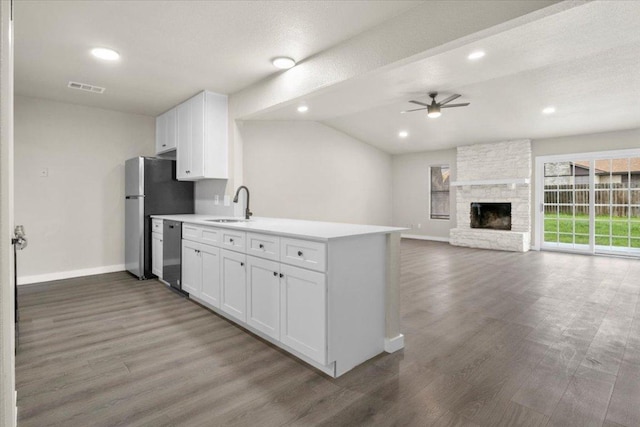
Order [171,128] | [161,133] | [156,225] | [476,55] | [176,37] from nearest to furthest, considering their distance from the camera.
Result: [176,37]
[476,55]
[156,225]
[171,128]
[161,133]

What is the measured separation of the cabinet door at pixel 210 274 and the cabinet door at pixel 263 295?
544 millimetres

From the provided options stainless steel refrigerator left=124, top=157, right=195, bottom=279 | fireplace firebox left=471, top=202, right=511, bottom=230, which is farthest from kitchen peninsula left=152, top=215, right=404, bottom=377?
fireplace firebox left=471, top=202, right=511, bottom=230

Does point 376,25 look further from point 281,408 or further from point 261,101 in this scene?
point 281,408

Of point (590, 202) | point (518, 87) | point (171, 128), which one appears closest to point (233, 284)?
point (171, 128)

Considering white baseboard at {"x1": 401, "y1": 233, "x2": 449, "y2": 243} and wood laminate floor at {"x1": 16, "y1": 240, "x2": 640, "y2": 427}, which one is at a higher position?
white baseboard at {"x1": 401, "y1": 233, "x2": 449, "y2": 243}

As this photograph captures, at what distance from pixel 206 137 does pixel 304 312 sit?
8.92 ft

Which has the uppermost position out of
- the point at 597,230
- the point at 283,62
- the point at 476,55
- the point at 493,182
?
the point at 476,55

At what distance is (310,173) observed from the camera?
692 centimetres

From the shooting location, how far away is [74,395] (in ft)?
6.03

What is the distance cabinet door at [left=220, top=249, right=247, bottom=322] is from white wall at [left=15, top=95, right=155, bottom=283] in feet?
Result: 9.69

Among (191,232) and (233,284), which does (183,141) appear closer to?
(191,232)

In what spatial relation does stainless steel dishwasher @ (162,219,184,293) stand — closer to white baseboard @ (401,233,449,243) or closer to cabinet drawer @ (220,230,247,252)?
cabinet drawer @ (220,230,247,252)

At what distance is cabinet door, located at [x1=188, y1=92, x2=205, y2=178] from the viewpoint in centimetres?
395

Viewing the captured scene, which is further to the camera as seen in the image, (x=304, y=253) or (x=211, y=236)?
(x=211, y=236)
